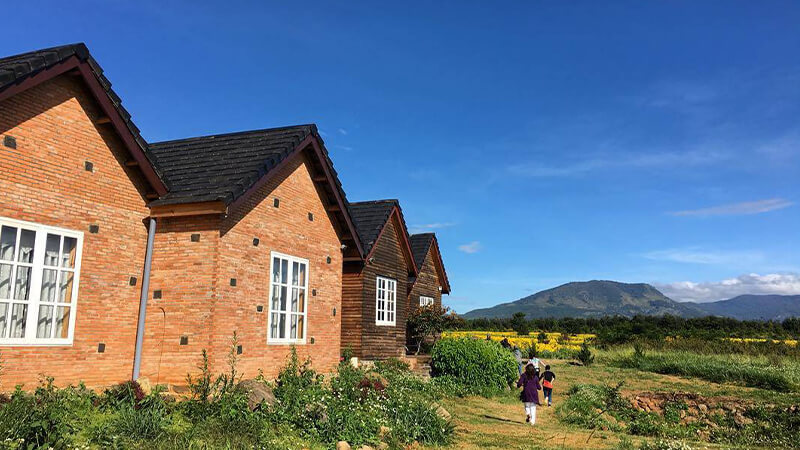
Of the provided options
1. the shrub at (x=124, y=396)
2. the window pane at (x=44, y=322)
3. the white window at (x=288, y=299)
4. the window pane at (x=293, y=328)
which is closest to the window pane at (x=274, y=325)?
the white window at (x=288, y=299)

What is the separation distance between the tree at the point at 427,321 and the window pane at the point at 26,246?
57.1 ft

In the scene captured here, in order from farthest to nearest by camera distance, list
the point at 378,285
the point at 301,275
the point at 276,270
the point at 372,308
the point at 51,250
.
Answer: the point at 378,285
the point at 372,308
the point at 301,275
the point at 276,270
the point at 51,250

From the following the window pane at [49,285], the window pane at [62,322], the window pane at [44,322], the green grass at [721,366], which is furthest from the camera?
the green grass at [721,366]

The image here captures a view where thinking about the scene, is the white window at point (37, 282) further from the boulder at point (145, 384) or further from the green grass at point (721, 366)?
the green grass at point (721, 366)

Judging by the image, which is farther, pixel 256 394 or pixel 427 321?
pixel 427 321

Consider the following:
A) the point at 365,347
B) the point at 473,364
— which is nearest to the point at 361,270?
the point at 365,347

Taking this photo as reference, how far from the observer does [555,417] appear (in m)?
16.4

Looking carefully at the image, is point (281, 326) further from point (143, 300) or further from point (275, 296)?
point (143, 300)

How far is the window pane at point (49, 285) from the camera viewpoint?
1031 centimetres

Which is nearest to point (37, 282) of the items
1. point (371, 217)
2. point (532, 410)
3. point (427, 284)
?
point (532, 410)

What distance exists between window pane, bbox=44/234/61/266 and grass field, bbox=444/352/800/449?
858 cm

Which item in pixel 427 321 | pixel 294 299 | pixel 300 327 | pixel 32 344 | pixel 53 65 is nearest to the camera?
pixel 32 344

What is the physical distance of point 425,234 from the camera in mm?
30562

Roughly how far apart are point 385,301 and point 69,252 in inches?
516
